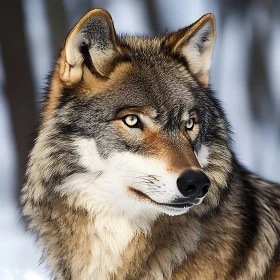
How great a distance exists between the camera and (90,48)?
264 cm

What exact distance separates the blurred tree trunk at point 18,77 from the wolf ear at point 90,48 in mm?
2467

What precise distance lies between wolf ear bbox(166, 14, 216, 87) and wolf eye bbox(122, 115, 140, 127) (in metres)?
0.47

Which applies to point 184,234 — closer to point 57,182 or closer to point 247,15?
point 57,182

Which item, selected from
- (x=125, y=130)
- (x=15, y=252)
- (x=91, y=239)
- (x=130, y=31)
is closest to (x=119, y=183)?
(x=125, y=130)

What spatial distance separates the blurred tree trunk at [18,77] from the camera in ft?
16.6

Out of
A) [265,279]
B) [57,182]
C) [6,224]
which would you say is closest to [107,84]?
[57,182]

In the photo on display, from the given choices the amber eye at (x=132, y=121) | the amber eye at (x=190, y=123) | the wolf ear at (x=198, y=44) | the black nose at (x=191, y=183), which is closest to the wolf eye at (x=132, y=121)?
the amber eye at (x=132, y=121)

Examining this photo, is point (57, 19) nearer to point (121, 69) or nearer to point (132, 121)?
point (121, 69)

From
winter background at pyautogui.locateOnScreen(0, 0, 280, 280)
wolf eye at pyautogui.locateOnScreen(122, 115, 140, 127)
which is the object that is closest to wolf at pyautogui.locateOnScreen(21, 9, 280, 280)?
wolf eye at pyautogui.locateOnScreen(122, 115, 140, 127)

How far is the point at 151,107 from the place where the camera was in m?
2.56

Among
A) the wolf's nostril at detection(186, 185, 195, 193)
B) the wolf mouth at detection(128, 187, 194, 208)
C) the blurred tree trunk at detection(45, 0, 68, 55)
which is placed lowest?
the wolf mouth at detection(128, 187, 194, 208)

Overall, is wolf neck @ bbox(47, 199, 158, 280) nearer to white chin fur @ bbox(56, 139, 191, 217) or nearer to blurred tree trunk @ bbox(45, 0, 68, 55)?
white chin fur @ bbox(56, 139, 191, 217)

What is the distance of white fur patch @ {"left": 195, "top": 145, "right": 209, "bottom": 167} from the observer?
8.89 ft

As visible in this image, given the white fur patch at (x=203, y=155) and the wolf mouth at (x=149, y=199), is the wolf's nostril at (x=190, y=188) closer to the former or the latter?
the wolf mouth at (x=149, y=199)
